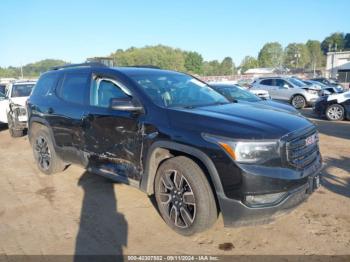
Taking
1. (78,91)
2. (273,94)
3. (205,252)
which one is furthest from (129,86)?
(273,94)

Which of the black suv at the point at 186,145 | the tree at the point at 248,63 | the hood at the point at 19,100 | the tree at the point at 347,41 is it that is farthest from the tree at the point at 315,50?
the black suv at the point at 186,145

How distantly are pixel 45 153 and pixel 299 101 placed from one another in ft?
47.0

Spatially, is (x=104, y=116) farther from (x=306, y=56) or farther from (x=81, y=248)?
(x=306, y=56)

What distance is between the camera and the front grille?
345cm

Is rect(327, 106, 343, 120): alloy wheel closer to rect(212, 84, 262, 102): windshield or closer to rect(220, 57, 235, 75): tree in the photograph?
rect(212, 84, 262, 102): windshield

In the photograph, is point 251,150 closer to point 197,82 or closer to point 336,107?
point 197,82

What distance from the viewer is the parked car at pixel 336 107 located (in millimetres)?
12281

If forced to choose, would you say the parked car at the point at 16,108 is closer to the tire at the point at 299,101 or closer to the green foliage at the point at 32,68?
the tire at the point at 299,101

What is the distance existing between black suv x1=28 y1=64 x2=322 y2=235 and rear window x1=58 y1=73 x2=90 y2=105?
0.7 inches

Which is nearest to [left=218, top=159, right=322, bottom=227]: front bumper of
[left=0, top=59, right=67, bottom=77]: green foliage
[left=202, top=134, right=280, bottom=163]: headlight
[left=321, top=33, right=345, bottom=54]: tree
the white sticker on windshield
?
[left=202, top=134, right=280, bottom=163]: headlight

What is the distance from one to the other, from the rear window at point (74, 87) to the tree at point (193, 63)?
126 meters

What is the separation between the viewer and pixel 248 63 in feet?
469

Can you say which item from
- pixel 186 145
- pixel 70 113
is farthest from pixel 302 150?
pixel 70 113

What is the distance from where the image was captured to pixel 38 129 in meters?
6.21
